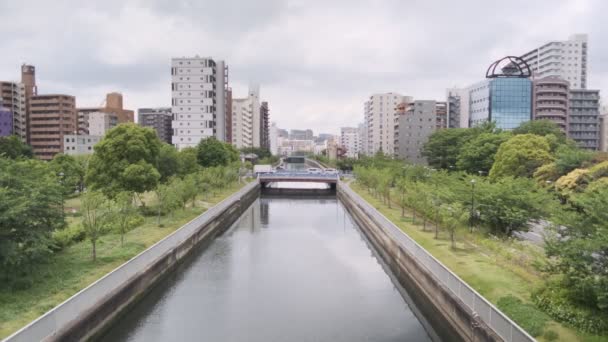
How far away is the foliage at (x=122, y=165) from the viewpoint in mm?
31281

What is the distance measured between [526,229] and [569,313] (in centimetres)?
1113

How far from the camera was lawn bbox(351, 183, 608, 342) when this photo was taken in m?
15.4

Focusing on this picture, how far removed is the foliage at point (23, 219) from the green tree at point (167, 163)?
86.0 feet

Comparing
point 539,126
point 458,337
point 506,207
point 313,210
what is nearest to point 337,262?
point 506,207

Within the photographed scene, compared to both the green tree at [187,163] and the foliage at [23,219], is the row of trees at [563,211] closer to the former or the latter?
the foliage at [23,219]

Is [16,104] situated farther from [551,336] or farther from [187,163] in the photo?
[551,336]

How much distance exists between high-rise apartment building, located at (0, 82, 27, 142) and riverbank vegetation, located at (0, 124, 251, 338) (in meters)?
55.7

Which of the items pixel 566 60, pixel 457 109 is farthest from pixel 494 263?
pixel 566 60

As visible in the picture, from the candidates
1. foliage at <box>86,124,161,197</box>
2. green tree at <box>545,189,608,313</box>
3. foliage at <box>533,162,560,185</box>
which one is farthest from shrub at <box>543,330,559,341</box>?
foliage at <box>533,162,560,185</box>

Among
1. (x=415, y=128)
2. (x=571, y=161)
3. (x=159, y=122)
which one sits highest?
(x=159, y=122)

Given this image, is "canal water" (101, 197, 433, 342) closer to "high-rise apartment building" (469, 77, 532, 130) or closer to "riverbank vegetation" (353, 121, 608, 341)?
"riverbank vegetation" (353, 121, 608, 341)

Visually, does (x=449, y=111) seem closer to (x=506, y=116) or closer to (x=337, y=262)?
(x=506, y=116)

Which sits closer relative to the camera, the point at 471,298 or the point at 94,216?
the point at 471,298

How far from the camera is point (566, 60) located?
358 ft
